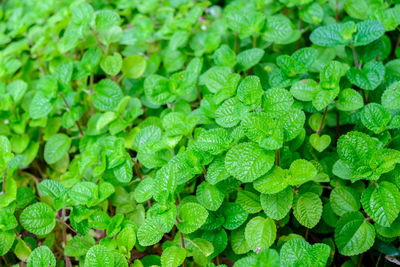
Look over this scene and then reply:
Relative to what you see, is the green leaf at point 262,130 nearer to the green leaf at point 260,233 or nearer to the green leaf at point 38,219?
the green leaf at point 260,233

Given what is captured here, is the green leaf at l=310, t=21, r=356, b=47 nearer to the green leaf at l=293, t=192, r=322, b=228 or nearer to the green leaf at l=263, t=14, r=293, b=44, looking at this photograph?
the green leaf at l=263, t=14, r=293, b=44

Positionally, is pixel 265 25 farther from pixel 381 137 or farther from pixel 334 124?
pixel 381 137

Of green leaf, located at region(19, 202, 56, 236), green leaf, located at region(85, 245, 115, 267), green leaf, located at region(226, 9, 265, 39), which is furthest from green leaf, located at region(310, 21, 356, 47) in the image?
green leaf, located at region(19, 202, 56, 236)

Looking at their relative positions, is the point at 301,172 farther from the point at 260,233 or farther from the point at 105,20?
the point at 105,20

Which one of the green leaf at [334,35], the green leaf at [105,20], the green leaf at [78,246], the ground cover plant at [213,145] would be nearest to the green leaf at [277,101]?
the ground cover plant at [213,145]

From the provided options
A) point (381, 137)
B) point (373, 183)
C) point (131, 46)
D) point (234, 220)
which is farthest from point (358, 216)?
point (131, 46)

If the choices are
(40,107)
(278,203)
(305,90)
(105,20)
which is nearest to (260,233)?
(278,203)
